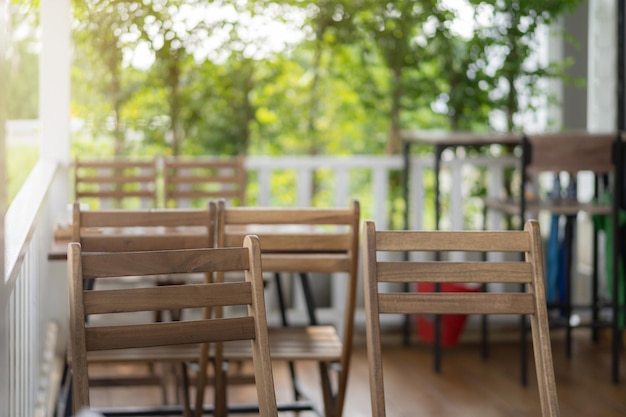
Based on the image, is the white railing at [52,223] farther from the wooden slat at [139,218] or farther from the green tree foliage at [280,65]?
the green tree foliage at [280,65]

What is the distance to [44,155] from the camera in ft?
14.9

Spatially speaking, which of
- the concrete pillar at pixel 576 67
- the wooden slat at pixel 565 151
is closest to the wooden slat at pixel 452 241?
the wooden slat at pixel 565 151

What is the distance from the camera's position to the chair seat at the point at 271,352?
2979 mm

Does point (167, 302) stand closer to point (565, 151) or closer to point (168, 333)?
point (168, 333)

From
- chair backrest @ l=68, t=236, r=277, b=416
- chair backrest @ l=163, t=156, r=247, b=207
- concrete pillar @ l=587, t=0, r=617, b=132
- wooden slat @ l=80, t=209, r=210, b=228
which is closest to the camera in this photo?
chair backrest @ l=68, t=236, r=277, b=416

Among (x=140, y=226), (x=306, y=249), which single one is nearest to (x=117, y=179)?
(x=140, y=226)

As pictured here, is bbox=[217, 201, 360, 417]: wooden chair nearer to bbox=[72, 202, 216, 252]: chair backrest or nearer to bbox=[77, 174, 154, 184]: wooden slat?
bbox=[72, 202, 216, 252]: chair backrest

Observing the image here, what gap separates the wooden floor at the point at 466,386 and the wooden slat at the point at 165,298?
1.73 m

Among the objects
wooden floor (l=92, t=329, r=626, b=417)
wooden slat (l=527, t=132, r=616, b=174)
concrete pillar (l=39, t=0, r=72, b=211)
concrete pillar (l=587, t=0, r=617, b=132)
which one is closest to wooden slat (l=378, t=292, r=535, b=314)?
wooden floor (l=92, t=329, r=626, b=417)

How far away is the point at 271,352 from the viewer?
2996 mm

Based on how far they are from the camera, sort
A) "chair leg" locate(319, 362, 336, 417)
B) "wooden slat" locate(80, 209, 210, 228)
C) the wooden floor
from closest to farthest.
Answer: "wooden slat" locate(80, 209, 210, 228), "chair leg" locate(319, 362, 336, 417), the wooden floor

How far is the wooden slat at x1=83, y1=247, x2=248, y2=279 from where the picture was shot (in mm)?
2070

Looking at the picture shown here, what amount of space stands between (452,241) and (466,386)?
2.00m

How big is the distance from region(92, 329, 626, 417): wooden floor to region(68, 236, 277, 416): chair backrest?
1726 millimetres
